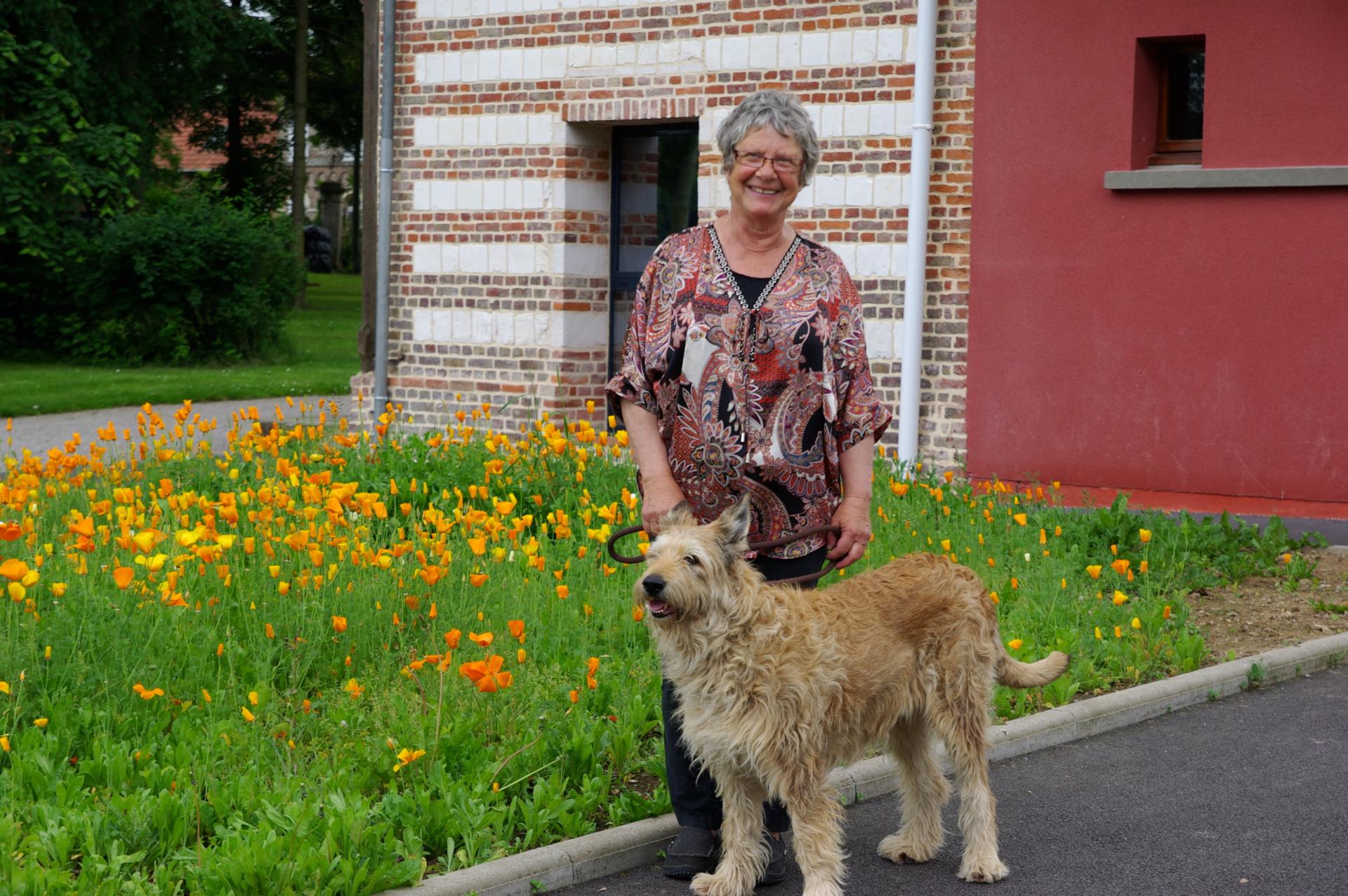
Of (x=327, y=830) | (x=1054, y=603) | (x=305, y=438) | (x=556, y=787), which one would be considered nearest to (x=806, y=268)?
(x=556, y=787)

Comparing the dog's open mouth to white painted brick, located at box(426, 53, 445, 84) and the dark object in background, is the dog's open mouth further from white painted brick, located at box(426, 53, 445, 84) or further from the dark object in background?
the dark object in background

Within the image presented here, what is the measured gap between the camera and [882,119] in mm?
12648

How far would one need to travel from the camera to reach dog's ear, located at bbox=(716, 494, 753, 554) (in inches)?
179

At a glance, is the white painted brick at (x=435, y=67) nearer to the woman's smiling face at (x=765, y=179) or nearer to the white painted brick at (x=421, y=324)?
the white painted brick at (x=421, y=324)

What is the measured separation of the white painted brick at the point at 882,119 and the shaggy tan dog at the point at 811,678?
312 inches

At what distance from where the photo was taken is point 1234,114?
11.6m

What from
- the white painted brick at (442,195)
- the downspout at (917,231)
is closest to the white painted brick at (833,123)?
the downspout at (917,231)

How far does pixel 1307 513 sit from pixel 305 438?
7271 millimetres

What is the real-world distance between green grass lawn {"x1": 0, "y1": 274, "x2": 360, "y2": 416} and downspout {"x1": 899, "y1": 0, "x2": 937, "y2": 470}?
10.1 meters

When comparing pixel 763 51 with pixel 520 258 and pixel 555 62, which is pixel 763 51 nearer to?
pixel 555 62

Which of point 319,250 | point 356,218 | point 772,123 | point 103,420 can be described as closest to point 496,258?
point 103,420

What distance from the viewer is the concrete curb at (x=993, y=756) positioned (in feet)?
16.2

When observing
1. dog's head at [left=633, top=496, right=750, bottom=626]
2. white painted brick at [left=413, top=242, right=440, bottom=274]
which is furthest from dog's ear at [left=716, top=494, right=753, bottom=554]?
white painted brick at [left=413, top=242, right=440, bottom=274]

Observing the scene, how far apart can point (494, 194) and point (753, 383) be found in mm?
9872
